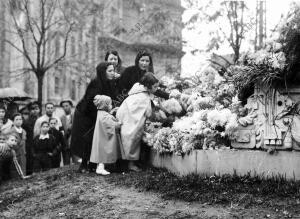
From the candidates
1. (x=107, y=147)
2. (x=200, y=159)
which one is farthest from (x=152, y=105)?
(x=200, y=159)

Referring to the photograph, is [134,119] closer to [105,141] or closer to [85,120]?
[105,141]

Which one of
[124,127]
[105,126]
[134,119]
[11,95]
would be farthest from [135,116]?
[11,95]

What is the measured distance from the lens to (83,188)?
773 centimetres

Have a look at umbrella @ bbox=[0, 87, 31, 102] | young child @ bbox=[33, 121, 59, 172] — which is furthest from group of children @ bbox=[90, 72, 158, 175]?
umbrella @ bbox=[0, 87, 31, 102]

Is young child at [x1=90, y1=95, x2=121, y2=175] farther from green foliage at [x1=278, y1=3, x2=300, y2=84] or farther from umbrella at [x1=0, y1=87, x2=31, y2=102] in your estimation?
umbrella at [x1=0, y1=87, x2=31, y2=102]

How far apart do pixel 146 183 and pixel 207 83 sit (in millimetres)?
2811

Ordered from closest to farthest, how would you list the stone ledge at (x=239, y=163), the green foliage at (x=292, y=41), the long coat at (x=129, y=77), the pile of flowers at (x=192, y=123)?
the stone ledge at (x=239, y=163), the green foliage at (x=292, y=41), the pile of flowers at (x=192, y=123), the long coat at (x=129, y=77)

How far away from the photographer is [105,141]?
866cm

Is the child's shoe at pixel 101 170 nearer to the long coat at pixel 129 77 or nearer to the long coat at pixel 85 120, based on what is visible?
the long coat at pixel 85 120

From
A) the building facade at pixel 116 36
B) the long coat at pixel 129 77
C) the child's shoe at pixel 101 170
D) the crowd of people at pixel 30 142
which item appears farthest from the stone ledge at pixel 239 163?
the building facade at pixel 116 36

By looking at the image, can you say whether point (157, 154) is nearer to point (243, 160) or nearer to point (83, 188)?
point (83, 188)

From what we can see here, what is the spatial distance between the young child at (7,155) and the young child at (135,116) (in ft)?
8.34

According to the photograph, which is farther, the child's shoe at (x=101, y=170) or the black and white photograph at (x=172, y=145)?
the child's shoe at (x=101, y=170)

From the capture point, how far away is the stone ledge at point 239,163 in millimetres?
6359
